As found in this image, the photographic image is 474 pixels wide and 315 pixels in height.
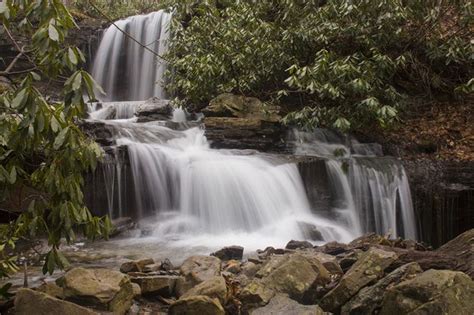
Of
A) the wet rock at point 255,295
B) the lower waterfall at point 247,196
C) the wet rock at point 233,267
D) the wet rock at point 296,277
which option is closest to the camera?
the wet rock at point 255,295

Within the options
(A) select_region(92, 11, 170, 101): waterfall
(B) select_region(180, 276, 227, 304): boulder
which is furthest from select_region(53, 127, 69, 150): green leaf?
(A) select_region(92, 11, 170, 101): waterfall

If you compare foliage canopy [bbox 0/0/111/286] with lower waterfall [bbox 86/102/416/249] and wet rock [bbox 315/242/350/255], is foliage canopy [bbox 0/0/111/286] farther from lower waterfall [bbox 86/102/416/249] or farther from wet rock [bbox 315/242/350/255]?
lower waterfall [bbox 86/102/416/249]

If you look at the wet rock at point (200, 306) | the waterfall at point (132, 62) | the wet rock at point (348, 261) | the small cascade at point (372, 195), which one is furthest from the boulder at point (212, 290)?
the waterfall at point (132, 62)

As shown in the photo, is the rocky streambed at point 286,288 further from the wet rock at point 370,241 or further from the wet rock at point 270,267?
the wet rock at point 370,241

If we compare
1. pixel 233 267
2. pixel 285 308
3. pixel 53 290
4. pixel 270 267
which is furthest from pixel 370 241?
pixel 53 290

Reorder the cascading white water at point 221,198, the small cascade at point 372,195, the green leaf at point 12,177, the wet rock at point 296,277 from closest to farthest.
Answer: the green leaf at point 12,177
the wet rock at point 296,277
the cascading white water at point 221,198
the small cascade at point 372,195

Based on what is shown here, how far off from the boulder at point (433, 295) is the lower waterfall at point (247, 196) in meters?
4.10

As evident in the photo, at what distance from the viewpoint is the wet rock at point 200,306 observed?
383cm

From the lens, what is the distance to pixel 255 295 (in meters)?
4.12

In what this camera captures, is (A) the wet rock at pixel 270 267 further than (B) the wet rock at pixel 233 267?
No

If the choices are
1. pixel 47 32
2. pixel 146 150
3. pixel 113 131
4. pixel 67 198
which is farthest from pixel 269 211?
pixel 47 32

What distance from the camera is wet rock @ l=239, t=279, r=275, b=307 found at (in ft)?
13.4

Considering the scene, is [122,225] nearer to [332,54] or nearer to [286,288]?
[286,288]

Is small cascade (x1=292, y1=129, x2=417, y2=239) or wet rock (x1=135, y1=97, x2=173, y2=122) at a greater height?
wet rock (x1=135, y1=97, x2=173, y2=122)
